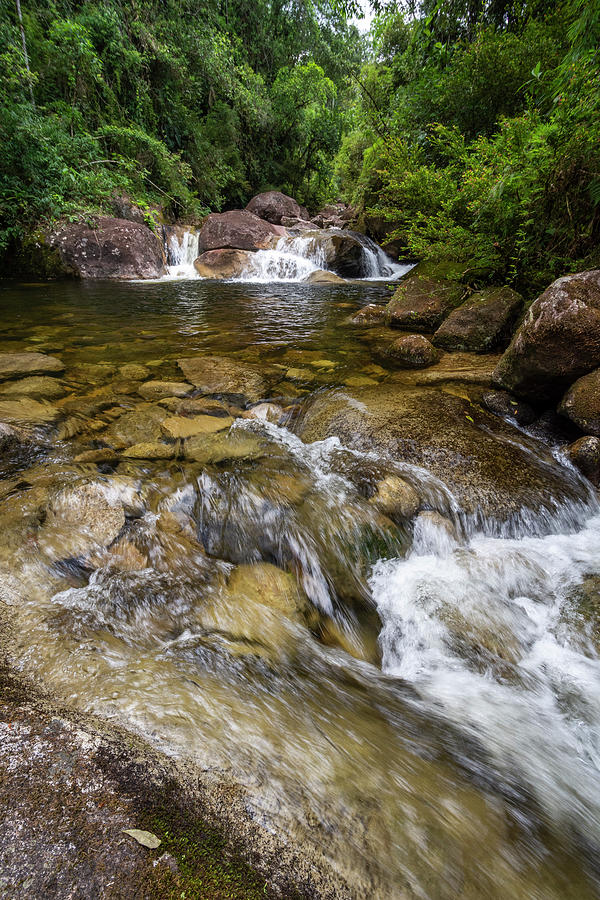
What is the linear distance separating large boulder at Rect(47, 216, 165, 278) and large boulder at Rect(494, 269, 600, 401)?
11.2 metres

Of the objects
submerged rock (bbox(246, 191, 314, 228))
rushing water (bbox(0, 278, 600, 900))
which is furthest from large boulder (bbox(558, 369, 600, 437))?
submerged rock (bbox(246, 191, 314, 228))

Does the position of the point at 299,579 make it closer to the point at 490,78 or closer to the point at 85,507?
the point at 85,507

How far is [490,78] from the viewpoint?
269 inches

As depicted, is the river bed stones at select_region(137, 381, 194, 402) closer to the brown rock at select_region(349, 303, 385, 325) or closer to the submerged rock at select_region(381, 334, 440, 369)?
the submerged rock at select_region(381, 334, 440, 369)

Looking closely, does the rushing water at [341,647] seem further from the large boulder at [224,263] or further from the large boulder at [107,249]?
the large boulder at [224,263]

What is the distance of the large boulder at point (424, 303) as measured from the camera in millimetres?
5520

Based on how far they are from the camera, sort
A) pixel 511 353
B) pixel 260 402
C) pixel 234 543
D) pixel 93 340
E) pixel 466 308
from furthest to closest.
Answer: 1. pixel 93 340
2. pixel 466 308
3. pixel 260 402
4. pixel 511 353
5. pixel 234 543

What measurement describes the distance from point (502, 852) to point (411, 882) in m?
0.36

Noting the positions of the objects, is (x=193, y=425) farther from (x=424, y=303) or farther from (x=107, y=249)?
(x=107, y=249)

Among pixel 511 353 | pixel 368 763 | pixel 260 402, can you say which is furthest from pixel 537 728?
pixel 260 402

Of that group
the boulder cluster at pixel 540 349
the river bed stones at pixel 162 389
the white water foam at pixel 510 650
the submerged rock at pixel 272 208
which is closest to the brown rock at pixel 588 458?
the boulder cluster at pixel 540 349

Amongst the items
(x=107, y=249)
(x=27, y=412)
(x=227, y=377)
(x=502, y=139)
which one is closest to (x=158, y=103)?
(x=107, y=249)

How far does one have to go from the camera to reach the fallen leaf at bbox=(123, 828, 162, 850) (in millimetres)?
698

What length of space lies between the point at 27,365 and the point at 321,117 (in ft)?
75.6
